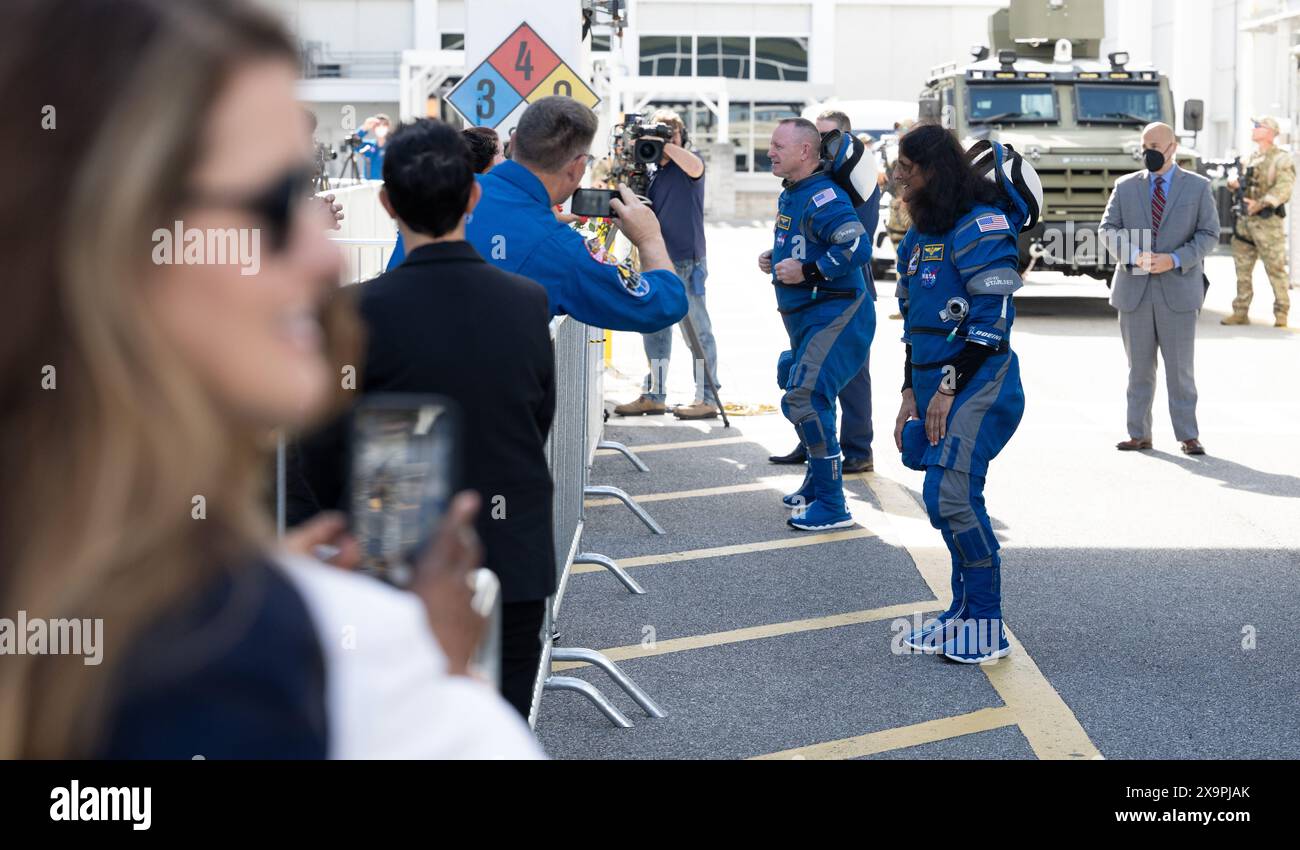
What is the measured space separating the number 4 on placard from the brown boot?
2812 mm

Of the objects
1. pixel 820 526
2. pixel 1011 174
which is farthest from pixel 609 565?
pixel 1011 174

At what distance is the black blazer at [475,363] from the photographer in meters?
3.24

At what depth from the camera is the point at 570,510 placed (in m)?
6.37

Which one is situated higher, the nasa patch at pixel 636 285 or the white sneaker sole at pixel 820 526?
the nasa patch at pixel 636 285

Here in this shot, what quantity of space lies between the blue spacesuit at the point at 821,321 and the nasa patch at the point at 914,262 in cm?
212

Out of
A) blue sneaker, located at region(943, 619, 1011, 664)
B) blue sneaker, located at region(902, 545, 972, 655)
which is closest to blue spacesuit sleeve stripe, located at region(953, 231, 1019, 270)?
blue sneaker, located at region(902, 545, 972, 655)

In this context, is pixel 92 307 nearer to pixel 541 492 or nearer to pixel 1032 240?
pixel 541 492

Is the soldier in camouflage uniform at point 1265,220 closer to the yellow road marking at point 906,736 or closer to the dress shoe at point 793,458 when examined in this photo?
the dress shoe at point 793,458

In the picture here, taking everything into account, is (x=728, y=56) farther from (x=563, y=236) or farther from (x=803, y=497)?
(x=563, y=236)

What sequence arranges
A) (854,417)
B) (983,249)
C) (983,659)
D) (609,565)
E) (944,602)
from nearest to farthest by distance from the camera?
(983,249)
(983,659)
(944,602)
(609,565)
(854,417)

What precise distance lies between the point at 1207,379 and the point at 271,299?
13.3m

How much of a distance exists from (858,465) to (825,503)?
161 centimetres

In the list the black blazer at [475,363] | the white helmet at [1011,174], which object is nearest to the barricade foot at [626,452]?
the white helmet at [1011,174]
